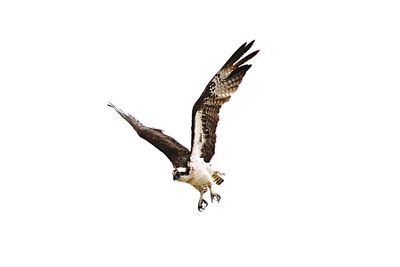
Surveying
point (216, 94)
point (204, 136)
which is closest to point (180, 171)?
point (204, 136)

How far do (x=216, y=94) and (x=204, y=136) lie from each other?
0.57 meters

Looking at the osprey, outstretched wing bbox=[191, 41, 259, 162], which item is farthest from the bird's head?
outstretched wing bbox=[191, 41, 259, 162]

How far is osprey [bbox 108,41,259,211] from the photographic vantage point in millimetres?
13406

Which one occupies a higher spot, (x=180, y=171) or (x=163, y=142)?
(x=163, y=142)

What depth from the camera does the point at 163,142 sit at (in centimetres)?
1458

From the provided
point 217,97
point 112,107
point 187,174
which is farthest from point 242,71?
point 112,107

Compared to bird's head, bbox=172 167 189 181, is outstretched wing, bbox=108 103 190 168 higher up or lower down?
higher up

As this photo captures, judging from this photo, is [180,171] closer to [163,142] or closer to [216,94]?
[163,142]

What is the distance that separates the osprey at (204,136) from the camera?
44.0 ft

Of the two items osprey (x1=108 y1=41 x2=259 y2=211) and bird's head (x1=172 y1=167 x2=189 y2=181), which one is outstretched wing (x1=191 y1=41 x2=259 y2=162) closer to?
osprey (x1=108 y1=41 x2=259 y2=211)

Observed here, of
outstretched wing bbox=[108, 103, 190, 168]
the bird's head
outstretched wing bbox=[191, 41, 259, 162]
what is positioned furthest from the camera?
outstretched wing bbox=[108, 103, 190, 168]

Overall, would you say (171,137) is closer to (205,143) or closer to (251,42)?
(205,143)

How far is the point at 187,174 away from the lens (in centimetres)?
1398

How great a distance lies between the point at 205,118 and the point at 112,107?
2.15 meters
